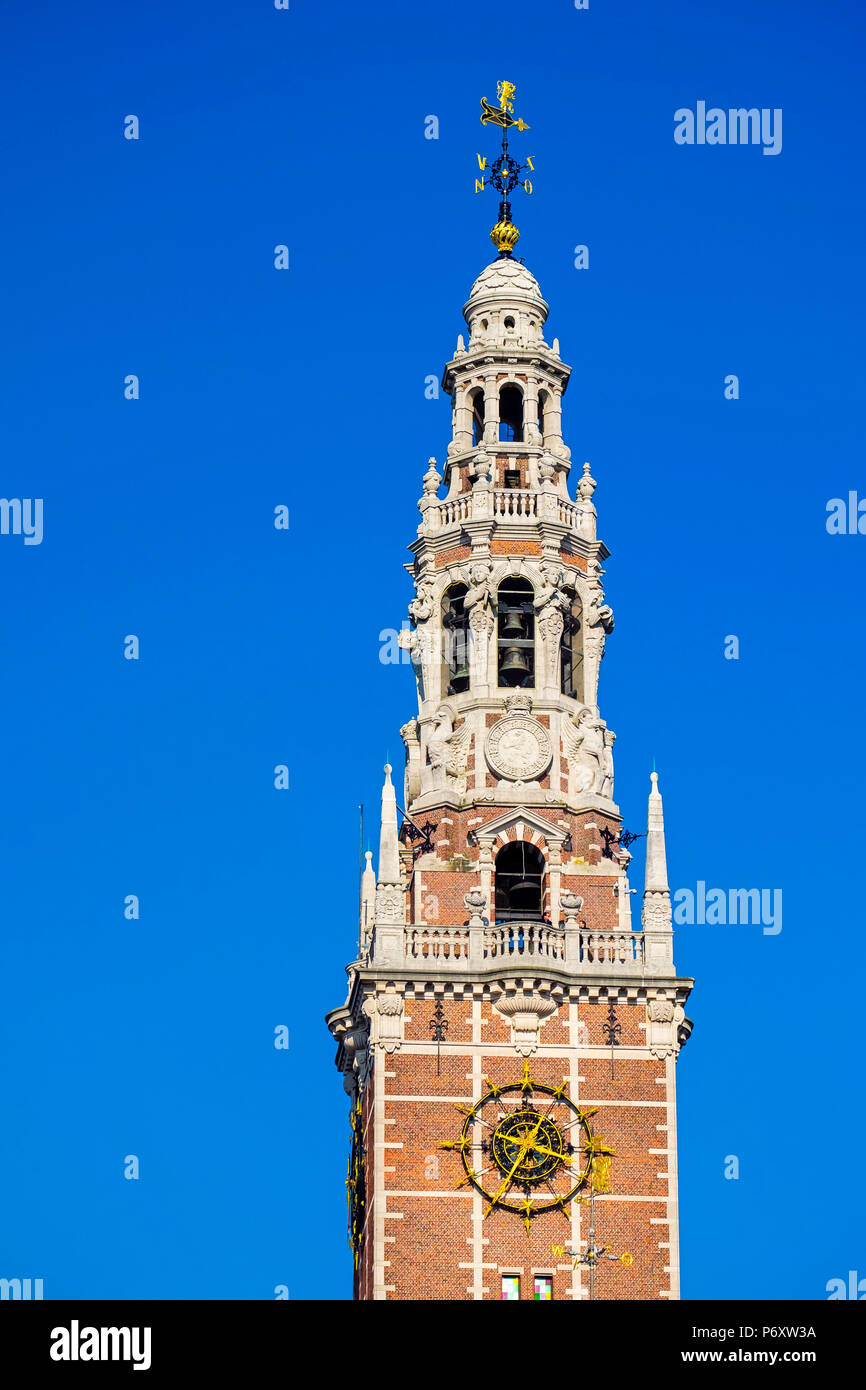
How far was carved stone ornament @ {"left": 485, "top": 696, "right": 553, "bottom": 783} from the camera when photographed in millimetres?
98312

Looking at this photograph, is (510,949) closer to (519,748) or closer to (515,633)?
(519,748)

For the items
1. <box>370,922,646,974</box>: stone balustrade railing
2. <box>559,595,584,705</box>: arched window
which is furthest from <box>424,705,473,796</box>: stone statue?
<box>370,922,646,974</box>: stone balustrade railing

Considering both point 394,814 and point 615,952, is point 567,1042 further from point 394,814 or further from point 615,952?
point 394,814

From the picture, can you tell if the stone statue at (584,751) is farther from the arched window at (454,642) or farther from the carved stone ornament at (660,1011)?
the carved stone ornament at (660,1011)

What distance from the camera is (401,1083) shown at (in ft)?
300

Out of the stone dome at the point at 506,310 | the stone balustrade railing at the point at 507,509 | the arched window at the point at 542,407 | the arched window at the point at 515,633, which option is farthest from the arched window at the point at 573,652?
the stone dome at the point at 506,310

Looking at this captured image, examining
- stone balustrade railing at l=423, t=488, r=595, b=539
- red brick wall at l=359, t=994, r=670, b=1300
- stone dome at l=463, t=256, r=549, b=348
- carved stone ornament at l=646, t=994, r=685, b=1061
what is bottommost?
red brick wall at l=359, t=994, r=670, b=1300

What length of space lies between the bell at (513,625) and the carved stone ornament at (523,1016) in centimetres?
1448

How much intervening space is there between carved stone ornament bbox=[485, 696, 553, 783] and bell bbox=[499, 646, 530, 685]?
83.8 inches

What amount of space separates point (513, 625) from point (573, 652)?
279cm

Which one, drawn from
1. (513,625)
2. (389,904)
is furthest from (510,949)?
(513,625)

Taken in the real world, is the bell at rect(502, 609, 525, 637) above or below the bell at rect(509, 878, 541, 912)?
above

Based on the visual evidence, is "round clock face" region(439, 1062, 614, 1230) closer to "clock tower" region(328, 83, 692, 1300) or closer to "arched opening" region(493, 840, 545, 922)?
"clock tower" region(328, 83, 692, 1300)
